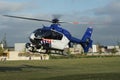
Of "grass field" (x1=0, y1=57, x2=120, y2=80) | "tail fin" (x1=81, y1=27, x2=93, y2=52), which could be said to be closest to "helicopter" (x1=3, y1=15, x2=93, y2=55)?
"tail fin" (x1=81, y1=27, x2=93, y2=52)

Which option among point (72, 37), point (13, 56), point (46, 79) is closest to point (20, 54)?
point (13, 56)

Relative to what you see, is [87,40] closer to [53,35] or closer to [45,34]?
[53,35]

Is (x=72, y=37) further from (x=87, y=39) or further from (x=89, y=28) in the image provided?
(x=89, y=28)

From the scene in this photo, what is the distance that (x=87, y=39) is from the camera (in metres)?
63.0

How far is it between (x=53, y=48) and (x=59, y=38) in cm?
179

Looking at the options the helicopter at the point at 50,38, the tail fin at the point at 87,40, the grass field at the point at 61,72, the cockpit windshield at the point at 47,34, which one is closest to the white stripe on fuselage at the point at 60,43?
the helicopter at the point at 50,38

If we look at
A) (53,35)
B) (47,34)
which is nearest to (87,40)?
(53,35)

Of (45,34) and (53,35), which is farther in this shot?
Result: (53,35)

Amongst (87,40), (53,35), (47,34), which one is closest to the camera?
(47,34)

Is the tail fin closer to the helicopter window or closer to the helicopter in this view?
the helicopter

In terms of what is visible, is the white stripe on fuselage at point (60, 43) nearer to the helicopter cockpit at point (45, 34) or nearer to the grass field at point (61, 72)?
the helicopter cockpit at point (45, 34)

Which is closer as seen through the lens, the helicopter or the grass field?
the grass field

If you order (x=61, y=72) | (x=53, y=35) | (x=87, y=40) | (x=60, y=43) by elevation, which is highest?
(x=53, y=35)

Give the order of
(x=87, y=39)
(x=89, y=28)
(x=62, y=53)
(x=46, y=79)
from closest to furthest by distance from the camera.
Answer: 1. (x=46, y=79)
2. (x=62, y=53)
3. (x=87, y=39)
4. (x=89, y=28)
